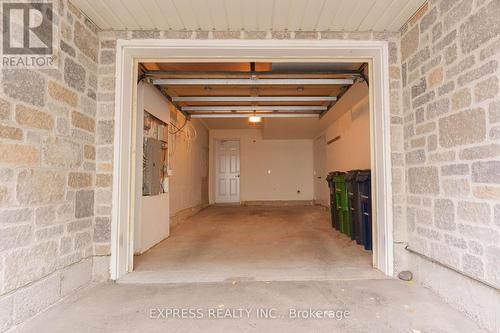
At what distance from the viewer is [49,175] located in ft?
6.55

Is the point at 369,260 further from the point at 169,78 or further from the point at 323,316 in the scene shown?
the point at 169,78

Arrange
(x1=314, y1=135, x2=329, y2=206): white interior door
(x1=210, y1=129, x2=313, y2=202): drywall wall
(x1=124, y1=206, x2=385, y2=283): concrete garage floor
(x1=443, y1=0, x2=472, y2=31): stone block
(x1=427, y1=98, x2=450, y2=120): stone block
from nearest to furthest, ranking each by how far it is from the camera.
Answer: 1. (x1=443, y1=0, x2=472, y2=31): stone block
2. (x1=427, y1=98, x2=450, y2=120): stone block
3. (x1=124, y1=206, x2=385, y2=283): concrete garage floor
4. (x1=314, y1=135, x2=329, y2=206): white interior door
5. (x1=210, y1=129, x2=313, y2=202): drywall wall

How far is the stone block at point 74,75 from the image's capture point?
2.20 meters

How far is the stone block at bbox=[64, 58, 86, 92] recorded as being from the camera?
2.20 m

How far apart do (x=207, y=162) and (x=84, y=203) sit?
6.60m

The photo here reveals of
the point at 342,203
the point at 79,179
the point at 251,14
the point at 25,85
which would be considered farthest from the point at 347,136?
the point at 25,85

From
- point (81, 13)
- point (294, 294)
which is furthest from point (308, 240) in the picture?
point (81, 13)

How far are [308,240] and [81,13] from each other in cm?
380

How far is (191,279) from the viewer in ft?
8.33

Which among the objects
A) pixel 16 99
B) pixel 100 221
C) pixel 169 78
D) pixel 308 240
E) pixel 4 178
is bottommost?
pixel 308 240

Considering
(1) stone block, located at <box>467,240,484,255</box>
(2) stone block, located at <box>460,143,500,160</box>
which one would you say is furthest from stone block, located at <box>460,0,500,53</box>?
(1) stone block, located at <box>467,240,484,255</box>

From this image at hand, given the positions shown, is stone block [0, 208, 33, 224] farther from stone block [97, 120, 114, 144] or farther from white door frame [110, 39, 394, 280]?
stone block [97, 120, 114, 144]

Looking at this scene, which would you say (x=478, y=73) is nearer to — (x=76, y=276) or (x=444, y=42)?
(x=444, y=42)

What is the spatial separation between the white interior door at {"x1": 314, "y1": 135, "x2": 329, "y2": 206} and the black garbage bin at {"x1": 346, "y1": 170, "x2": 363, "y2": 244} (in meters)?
3.95
